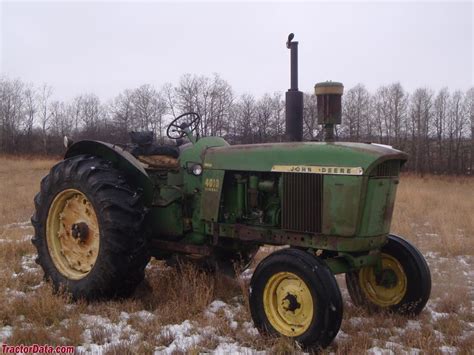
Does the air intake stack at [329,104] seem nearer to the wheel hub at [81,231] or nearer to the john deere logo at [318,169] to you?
the john deere logo at [318,169]

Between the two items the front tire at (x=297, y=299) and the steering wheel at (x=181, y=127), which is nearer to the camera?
the front tire at (x=297, y=299)

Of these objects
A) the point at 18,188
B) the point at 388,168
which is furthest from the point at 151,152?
the point at 18,188

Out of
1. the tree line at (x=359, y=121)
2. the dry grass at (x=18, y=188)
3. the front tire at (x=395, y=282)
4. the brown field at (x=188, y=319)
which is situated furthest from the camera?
the tree line at (x=359, y=121)

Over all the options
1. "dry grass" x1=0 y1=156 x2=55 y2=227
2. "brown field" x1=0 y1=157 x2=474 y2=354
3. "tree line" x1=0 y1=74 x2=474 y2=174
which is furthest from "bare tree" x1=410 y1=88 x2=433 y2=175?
"brown field" x1=0 y1=157 x2=474 y2=354

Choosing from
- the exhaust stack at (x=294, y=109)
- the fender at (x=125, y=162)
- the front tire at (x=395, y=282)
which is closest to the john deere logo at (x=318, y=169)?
the exhaust stack at (x=294, y=109)

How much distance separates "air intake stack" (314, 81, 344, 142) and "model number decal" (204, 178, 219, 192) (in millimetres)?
1049

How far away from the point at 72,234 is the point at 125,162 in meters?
0.86

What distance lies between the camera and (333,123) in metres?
4.03

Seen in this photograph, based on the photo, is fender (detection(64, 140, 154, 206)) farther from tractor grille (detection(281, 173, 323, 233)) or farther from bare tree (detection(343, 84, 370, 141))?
bare tree (detection(343, 84, 370, 141))

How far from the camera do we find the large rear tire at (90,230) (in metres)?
4.21

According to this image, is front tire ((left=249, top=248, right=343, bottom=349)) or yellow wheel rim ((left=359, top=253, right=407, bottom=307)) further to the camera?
yellow wheel rim ((left=359, top=253, right=407, bottom=307))

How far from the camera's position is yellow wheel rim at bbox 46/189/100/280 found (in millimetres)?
4590

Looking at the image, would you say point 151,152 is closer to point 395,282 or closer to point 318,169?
point 318,169

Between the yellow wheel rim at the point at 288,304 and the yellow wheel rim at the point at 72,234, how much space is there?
179 centimetres
